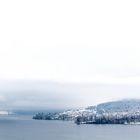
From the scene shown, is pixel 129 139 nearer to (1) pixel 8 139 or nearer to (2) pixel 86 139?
(2) pixel 86 139

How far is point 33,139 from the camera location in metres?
169

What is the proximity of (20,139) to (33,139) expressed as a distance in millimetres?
5548

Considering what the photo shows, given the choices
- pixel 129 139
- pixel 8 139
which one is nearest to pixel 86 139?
pixel 129 139

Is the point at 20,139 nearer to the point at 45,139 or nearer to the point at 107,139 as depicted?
the point at 45,139

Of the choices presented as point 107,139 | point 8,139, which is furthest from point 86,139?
point 8,139

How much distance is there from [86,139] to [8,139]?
3506 centimetres

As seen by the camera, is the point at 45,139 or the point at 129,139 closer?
the point at 45,139

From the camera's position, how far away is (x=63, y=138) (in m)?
174

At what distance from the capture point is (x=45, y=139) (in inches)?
6727

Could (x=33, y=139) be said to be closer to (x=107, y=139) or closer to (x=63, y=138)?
(x=63, y=138)

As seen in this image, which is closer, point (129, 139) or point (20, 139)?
point (20, 139)

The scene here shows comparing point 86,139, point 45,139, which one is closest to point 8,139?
point 45,139

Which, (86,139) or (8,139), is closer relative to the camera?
(8,139)

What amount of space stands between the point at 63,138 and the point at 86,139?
35.4 feet
